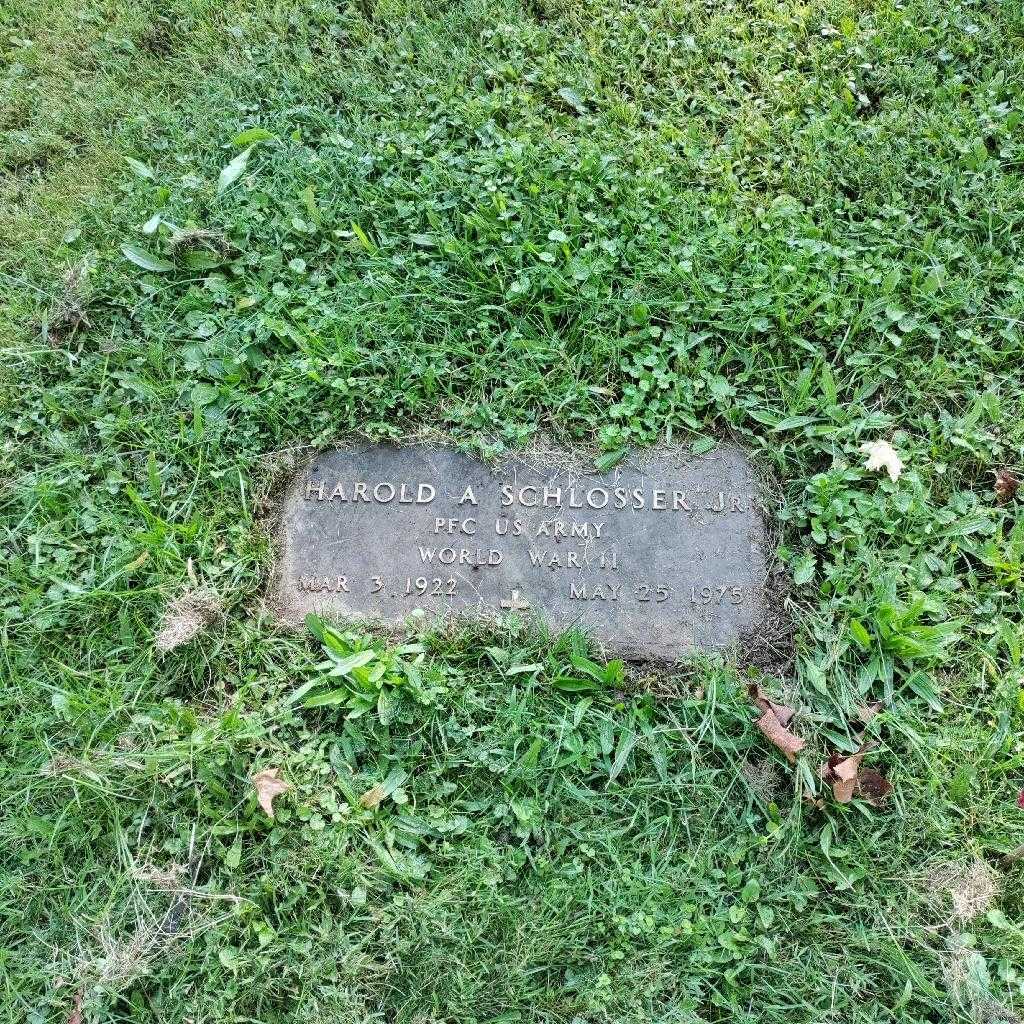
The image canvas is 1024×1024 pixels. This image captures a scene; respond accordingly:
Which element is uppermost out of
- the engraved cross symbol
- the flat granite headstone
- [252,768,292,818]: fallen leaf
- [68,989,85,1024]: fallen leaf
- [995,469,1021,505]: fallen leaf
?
[995,469,1021,505]: fallen leaf

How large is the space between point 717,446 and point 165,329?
2109 mm

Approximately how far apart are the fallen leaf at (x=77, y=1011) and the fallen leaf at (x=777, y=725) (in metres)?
2.09

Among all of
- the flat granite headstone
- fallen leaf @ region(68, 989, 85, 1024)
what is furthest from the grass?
the flat granite headstone

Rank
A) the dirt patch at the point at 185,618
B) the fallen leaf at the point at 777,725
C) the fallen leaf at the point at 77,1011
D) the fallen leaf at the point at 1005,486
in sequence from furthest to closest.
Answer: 1. the fallen leaf at the point at 1005,486
2. the dirt patch at the point at 185,618
3. the fallen leaf at the point at 777,725
4. the fallen leaf at the point at 77,1011

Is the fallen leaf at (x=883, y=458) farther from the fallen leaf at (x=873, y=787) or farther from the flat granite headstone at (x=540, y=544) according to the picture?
the fallen leaf at (x=873, y=787)

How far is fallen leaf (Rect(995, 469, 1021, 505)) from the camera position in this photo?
110 inches

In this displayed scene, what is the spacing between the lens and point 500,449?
115 inches

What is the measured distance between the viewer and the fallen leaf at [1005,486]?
280 cm

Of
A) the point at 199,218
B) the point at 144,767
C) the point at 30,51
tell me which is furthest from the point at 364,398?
the point at 30,51

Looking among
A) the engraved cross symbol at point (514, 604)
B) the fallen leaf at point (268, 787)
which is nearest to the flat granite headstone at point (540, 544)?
the engraved cross symbol at point (514, 604)

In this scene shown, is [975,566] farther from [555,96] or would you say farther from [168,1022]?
[168,1022]

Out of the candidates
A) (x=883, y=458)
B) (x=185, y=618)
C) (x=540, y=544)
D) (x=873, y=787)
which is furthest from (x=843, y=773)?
(x=185, y=618)

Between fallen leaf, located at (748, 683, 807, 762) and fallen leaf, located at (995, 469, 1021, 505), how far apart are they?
41.6 inches

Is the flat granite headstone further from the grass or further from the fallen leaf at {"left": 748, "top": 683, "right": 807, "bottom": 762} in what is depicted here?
the fallen leaf at {"left": 748, "top": 683, "right": 807, "bottom": 762}
